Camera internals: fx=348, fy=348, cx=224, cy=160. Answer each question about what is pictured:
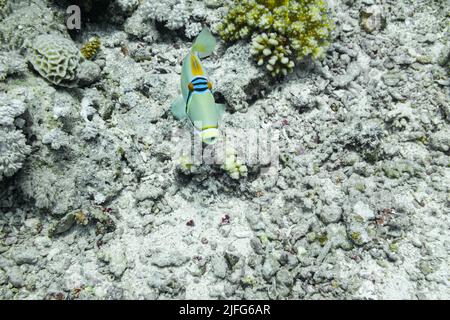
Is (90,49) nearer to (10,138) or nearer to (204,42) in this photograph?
(10,138)

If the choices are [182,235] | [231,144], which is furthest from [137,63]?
[182,235]

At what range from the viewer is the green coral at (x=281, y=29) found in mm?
4727

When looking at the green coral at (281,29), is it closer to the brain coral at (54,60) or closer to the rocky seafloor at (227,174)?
the rocky seafloor at (227,174)

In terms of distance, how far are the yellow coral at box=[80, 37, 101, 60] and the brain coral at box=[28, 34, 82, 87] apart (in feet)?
2.10

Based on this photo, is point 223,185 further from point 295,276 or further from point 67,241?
point 67,241

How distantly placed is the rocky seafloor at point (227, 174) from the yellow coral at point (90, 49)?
14 cm

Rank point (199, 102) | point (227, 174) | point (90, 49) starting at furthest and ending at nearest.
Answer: point (90, 49), point (227, 174), point (199, 102)

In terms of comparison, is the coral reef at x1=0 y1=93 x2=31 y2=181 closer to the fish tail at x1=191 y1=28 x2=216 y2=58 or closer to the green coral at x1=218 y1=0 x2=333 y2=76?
the fish tail at x1=191 y1=28 x2=216 y2=58

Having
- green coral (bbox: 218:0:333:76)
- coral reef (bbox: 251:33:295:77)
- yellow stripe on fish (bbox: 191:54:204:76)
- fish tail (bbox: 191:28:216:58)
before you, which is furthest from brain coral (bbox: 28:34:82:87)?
coral reef (bbox: 251:33:295:77)

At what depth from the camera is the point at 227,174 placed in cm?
441

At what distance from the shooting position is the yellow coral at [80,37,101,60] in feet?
16.9

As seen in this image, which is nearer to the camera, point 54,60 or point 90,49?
point 54,60

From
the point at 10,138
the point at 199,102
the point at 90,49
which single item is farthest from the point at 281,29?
the point at 10,138

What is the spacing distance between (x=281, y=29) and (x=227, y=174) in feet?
6.89
